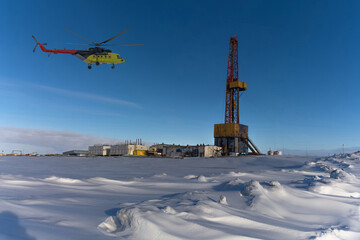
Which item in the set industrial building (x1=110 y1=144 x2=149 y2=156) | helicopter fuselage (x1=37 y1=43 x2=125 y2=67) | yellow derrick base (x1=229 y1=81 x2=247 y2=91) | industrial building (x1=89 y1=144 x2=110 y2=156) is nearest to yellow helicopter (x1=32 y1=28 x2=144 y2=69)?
helicopter fuselage (x1=37 y1=43 x2=125 y2=67)

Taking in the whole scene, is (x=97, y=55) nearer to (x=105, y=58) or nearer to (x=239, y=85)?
(x=105, y=58)

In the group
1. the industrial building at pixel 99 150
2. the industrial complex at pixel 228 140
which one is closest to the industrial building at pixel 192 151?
the industrial complex at pixel 228 140

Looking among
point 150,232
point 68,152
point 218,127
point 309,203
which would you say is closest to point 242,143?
point 218,127

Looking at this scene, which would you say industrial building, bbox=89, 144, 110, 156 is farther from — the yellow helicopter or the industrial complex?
the yellow helicopter

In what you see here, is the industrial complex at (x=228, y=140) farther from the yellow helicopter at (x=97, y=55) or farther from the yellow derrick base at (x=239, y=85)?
the yellow helicopter at (x=97, y=55)

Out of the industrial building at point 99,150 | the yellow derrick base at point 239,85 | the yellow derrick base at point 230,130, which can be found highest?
the yellow derrick base at point 239,85

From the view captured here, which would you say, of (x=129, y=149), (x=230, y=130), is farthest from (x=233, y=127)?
(x=129, y=149)
